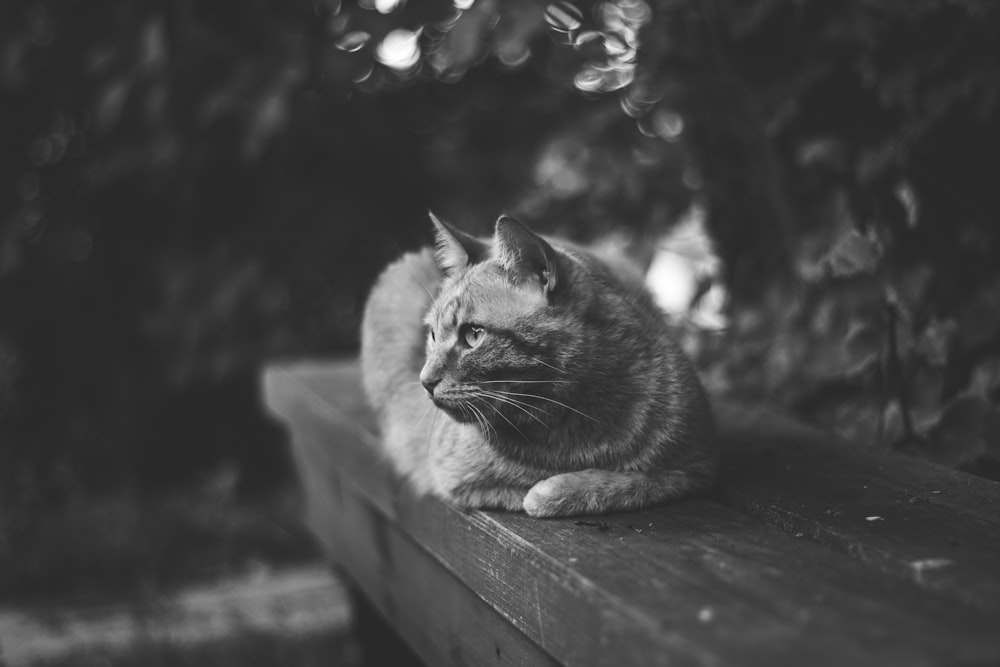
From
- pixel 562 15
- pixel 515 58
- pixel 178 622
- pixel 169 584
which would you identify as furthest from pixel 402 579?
pixel 169 584

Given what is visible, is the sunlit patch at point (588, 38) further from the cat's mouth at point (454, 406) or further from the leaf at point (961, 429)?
the cat's mouth at point (454, 406)

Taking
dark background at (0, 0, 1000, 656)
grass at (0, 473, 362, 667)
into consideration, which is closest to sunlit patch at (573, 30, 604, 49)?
dark background at (0, 0, 1000, 656)

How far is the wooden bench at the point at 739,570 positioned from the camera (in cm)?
93

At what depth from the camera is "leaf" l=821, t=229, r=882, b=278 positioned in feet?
6.03

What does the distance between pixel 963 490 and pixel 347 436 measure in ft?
4.77

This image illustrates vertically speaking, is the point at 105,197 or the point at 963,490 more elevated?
the point at 105,197

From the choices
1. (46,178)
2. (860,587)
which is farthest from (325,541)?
(46,178)

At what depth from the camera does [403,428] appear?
197 centimetres

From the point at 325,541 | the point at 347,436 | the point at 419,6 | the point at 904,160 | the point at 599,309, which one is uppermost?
the point at 419,6

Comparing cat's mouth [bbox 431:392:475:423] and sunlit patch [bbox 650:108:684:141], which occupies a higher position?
sunlit patch [bbox 650:108:684:141]

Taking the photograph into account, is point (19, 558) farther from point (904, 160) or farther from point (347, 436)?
point (904, 160)

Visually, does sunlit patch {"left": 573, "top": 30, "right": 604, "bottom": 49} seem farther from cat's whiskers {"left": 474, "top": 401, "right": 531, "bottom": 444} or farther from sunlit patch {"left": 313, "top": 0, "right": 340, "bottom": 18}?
cat's whiskers {"left": 474, "top": 401, "right": 531, "bottom": 444}

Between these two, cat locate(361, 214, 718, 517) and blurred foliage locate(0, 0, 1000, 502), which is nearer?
cat locate(361, 214, 718, 517)

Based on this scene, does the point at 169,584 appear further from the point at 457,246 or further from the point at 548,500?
the point at 548,500
